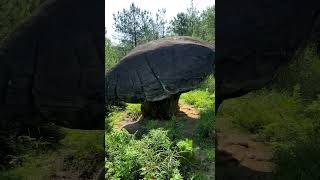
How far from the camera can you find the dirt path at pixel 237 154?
2.46 metres

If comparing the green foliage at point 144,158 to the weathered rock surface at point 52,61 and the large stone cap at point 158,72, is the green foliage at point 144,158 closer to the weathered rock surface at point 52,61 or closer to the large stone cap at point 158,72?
the large stone cap at point 158,72

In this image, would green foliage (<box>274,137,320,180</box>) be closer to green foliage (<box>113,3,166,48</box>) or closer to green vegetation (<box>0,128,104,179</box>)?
green vegetation (<box>0,128,104,179</box>)

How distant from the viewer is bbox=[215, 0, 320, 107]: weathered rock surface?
2.43 meters

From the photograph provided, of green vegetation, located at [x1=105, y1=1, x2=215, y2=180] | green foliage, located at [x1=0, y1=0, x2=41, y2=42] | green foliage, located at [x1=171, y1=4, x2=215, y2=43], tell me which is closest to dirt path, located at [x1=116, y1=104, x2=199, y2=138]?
green vegetation, located at [x1=105, y1=1, x2=215, y2=180]

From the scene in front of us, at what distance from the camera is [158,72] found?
4.53m

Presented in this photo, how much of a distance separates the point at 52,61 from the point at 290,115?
1.48 meters

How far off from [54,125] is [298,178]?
1.50 m

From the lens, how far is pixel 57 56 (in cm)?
245

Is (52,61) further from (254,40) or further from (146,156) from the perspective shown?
(146,156)

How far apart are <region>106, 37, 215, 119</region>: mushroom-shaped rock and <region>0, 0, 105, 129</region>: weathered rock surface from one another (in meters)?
1.98

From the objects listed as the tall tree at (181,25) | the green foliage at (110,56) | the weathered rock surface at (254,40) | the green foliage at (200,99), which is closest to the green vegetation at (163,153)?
the green foliage at (200,99)

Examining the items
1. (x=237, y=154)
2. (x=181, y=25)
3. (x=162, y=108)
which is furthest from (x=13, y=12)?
(x=181, y=25)

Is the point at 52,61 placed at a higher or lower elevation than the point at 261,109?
higher

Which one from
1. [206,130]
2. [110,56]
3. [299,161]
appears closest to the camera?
[299,161]
